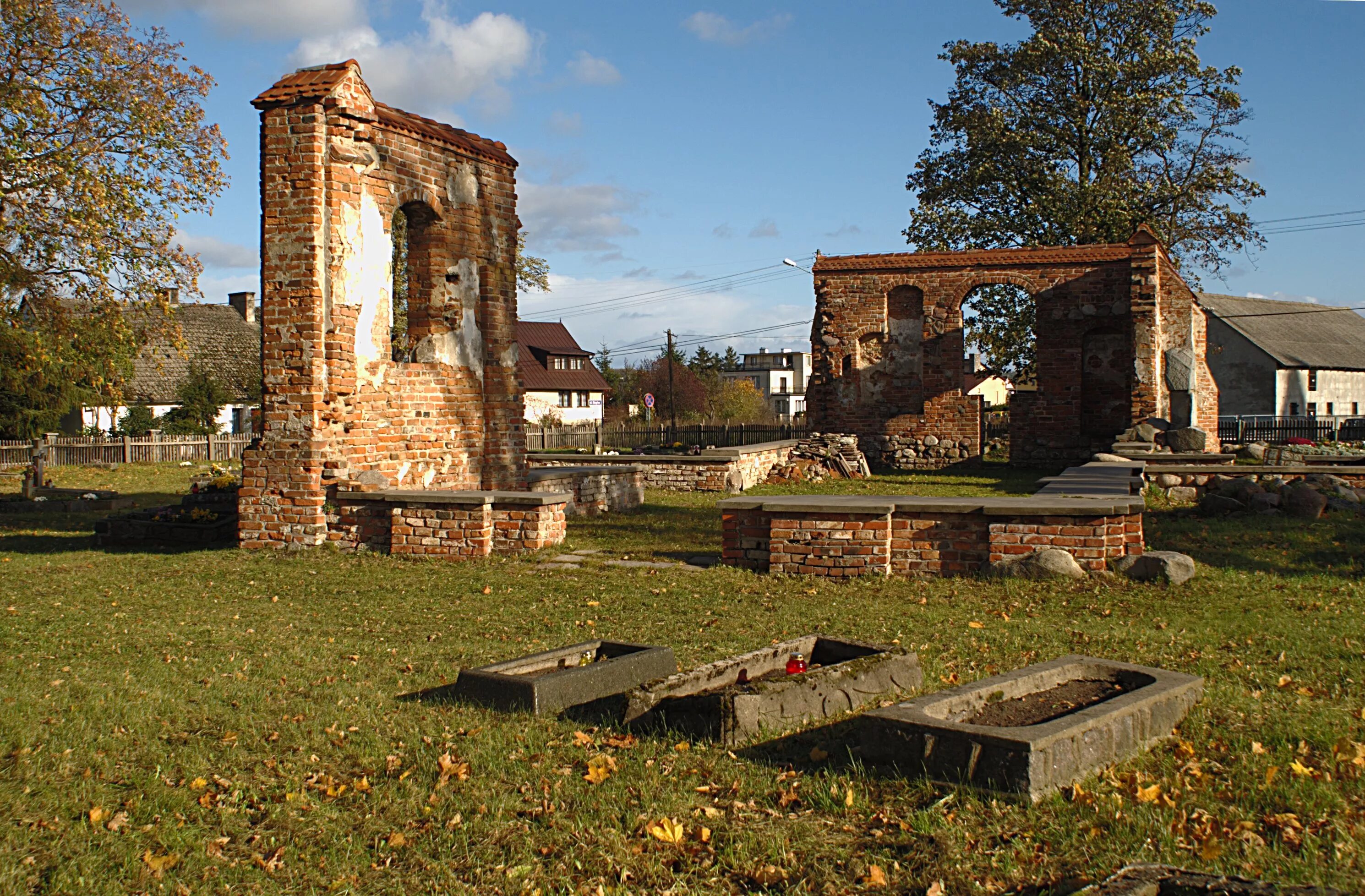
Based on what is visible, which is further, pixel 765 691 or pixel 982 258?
pixel 982 258

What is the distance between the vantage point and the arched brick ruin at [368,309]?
10.5 meters

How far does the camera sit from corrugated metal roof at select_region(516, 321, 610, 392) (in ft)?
191

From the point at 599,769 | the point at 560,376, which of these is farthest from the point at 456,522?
the point at 560,376

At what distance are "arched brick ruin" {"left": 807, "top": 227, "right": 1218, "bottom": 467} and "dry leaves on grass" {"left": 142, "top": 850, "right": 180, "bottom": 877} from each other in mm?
22708

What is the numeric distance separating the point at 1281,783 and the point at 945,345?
22572 millimetres

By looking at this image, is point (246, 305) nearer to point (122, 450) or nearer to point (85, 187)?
point (122, 450)

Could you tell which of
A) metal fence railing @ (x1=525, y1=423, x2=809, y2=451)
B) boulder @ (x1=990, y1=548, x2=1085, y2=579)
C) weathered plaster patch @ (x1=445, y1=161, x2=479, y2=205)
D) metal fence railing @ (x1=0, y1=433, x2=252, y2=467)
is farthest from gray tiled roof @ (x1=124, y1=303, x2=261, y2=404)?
boulder @ (x1=990, y1=548, x2=1085, y2=579)

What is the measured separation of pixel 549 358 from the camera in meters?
60.0

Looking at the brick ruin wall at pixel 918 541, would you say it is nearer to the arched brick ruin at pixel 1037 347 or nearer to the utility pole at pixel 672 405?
the arched brick ruin at pixel 1037 347

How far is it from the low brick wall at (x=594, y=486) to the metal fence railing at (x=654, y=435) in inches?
753

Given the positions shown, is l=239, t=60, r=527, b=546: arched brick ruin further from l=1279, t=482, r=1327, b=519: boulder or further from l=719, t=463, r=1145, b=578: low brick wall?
l=1279, t=482, r=1327, b=519: boulder

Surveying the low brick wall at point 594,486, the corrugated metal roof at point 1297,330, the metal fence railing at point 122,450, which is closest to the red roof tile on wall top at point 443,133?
the low brick wall at point 594,486

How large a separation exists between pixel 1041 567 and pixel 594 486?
780 centimetres

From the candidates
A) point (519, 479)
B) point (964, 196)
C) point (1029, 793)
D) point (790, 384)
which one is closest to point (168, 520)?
point (519, 479)
